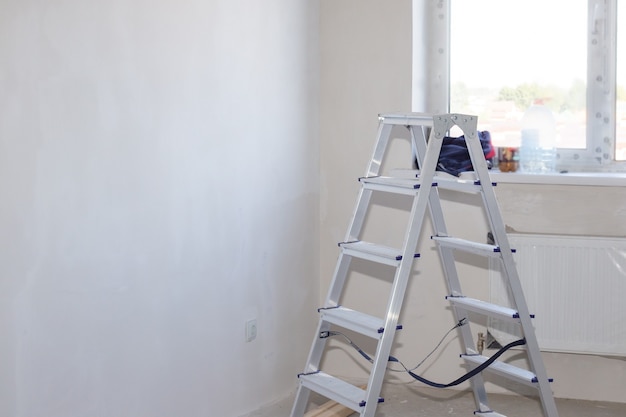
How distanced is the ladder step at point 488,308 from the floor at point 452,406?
54cm

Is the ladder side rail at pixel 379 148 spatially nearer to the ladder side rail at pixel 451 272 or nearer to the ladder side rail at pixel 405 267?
the ladder side rail at pixel 451 272

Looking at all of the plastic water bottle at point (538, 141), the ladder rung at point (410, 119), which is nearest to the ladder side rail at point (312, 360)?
the ladder rung at point (410, 119)

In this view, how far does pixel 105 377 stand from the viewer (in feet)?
8.50

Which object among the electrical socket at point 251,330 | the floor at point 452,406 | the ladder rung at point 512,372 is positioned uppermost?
the electrical socket at point 251,330

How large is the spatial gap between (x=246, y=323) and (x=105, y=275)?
877 mm

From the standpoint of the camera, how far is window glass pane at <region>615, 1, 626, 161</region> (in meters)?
3.69

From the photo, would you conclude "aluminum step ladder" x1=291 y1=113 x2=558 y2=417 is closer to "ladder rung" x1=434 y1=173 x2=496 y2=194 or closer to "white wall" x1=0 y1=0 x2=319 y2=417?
"ladder rung" x1=434 y1=173 x2=496 y2=194

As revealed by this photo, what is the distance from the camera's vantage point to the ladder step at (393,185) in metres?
2.90

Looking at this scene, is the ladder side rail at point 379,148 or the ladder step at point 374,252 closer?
the ladder step at point 374,252

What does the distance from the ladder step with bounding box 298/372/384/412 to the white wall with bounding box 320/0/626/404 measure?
758 millimetres

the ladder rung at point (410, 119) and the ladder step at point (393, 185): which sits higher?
the ladder rung at point (410, 119)

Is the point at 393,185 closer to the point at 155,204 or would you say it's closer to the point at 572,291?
the point at 155,204

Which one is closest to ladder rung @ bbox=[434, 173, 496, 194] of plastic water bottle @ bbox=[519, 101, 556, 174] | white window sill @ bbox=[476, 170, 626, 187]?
white window sill @ bbox=[476, 170, 626, 187]

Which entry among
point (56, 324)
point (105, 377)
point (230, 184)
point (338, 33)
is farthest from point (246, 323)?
point (338, 33)
